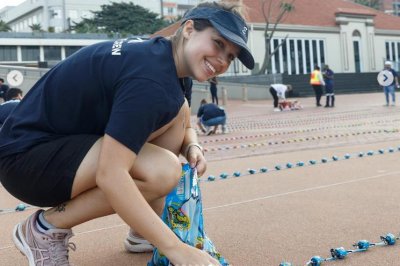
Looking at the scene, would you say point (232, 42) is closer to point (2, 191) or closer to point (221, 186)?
point (221, 186)

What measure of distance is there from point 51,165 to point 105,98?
37 centimetres

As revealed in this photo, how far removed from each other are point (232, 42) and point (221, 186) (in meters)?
2.98

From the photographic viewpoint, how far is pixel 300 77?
115ft

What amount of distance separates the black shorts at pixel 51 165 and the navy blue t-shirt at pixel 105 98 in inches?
1.7

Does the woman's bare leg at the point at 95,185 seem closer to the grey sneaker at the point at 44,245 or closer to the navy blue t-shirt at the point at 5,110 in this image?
the grey sneaker at the point at 44,245

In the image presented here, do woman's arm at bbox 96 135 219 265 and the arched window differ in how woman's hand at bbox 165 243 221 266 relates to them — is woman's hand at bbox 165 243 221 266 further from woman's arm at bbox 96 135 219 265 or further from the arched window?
the arched window

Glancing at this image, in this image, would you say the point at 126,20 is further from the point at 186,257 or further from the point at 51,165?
the point at 186,257

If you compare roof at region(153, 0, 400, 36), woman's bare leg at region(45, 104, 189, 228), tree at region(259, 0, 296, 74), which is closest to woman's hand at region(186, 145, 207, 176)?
woman's bare leg at region(45, 104, 189, 228)

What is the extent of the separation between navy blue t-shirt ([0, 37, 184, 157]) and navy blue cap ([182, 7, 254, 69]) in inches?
7.3

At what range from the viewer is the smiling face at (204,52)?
216cm

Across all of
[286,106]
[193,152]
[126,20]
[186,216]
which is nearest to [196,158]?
[193,152]

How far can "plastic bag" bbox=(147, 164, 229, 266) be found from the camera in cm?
238

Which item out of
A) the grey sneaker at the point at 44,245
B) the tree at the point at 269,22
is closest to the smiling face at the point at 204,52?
the grey sneaker at the point at 44,245

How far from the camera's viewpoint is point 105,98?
7.21 ft
